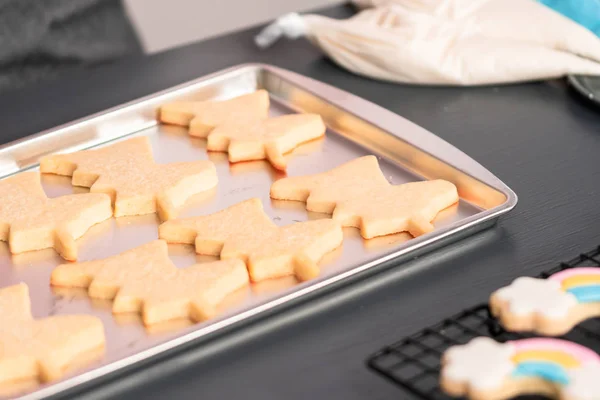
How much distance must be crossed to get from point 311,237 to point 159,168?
0.26 meters

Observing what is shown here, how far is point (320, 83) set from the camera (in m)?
1.23

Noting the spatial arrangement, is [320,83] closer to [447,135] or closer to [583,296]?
[447,135]

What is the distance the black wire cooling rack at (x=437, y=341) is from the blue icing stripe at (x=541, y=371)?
0.06 meters

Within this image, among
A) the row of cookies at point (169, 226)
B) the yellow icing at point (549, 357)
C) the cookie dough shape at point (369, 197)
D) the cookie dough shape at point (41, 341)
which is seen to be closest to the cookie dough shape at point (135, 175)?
the row of cookies at point (169, 226)

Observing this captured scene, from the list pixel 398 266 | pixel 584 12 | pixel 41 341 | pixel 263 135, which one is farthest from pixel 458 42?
pixel 41 341

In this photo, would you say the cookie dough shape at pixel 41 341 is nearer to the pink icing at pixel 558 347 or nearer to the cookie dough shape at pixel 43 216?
the cookie dough shape at pixel 43 216

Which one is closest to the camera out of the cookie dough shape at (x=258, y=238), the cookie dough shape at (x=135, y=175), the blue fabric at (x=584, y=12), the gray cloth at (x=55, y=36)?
the cookie dough shape at (x=258, y=238)

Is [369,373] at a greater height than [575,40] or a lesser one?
lesser

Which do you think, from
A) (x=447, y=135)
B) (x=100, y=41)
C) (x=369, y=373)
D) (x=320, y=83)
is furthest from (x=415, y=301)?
(x=100, y=41)

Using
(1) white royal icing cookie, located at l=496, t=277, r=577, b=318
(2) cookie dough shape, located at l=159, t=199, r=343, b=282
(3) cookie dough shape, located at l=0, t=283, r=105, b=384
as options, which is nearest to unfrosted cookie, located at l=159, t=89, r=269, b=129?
(2) cookie dough shape, located at l=159, t=199, r=343, b=282

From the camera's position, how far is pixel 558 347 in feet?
2.14

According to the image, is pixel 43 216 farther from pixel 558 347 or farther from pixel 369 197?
pixel 558 347

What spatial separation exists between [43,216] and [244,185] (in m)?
0.23

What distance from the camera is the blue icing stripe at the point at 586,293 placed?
0.71 m
